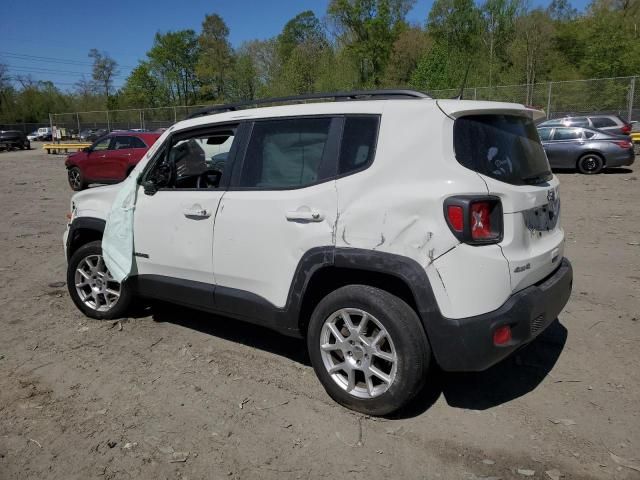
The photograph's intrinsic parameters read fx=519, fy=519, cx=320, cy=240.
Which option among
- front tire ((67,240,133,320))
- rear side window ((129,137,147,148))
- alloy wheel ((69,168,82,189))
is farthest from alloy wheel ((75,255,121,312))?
alloy wheel ((69,168,82,189))

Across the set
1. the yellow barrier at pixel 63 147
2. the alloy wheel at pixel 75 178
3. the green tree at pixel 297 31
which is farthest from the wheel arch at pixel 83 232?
the green tree at pixel 297 31

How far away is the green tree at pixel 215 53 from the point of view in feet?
242

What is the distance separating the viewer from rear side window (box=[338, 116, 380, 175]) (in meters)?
3.11

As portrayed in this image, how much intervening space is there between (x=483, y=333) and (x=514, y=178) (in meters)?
0.95

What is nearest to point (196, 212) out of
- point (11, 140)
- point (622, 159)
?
point (622, 159)

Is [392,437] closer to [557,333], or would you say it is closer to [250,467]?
[250,467]

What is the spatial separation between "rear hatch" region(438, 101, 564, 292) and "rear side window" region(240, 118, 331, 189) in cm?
84

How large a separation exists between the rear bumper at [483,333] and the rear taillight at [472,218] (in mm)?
385

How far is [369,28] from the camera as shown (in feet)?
178

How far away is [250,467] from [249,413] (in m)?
0.53

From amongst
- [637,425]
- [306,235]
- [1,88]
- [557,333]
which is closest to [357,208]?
[306,235]

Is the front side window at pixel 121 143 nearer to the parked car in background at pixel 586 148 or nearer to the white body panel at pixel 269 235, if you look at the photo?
the parked car in background at pixel 586 148

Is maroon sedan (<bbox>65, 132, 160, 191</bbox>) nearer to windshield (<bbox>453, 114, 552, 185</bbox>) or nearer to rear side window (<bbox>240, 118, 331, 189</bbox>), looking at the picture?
rear side window (<bbox>240, 118, 331, 189</bbox>)

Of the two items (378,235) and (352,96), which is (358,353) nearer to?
(378,235)
